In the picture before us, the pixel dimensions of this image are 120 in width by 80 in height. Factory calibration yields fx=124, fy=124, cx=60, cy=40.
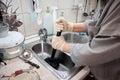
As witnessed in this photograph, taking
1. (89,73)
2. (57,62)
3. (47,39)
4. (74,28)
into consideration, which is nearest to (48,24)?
(47,39)

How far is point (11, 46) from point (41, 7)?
0.55 m

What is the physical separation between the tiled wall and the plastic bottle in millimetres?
44

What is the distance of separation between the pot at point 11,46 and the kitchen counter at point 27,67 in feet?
0.17

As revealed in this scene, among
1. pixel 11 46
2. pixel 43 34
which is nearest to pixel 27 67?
pixel 11 46

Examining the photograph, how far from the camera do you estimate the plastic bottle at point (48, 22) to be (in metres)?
1.31

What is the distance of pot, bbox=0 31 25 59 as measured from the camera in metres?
0.90

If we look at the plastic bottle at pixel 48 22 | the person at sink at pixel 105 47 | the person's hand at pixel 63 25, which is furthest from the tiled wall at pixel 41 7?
the person at sink at pixel 105 47

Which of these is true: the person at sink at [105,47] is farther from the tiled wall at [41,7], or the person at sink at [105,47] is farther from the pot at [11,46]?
the tiled wall at [41,7]

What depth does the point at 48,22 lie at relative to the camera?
4.42ft

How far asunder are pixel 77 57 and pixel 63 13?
2.56 ft

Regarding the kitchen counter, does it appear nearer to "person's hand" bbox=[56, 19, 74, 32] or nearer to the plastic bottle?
"person's hand" bbox=[56, 19, 74, 32]

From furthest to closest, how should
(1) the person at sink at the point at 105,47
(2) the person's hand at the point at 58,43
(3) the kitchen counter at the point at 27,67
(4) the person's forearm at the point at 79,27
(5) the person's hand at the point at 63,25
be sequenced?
(4) the person's forearm at the point at 79,27 → (5) the person's hand at the point at 63,25 → (2) the person's hand at the point at 58,43 → (3) the kitchen counter at the point at 27,67 → (1) the person at sink at the point at 105,47

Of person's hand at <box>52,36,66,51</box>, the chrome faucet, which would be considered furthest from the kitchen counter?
the chrome faucet

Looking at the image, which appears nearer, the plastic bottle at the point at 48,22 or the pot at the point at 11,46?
the pot at the point at 11,46
